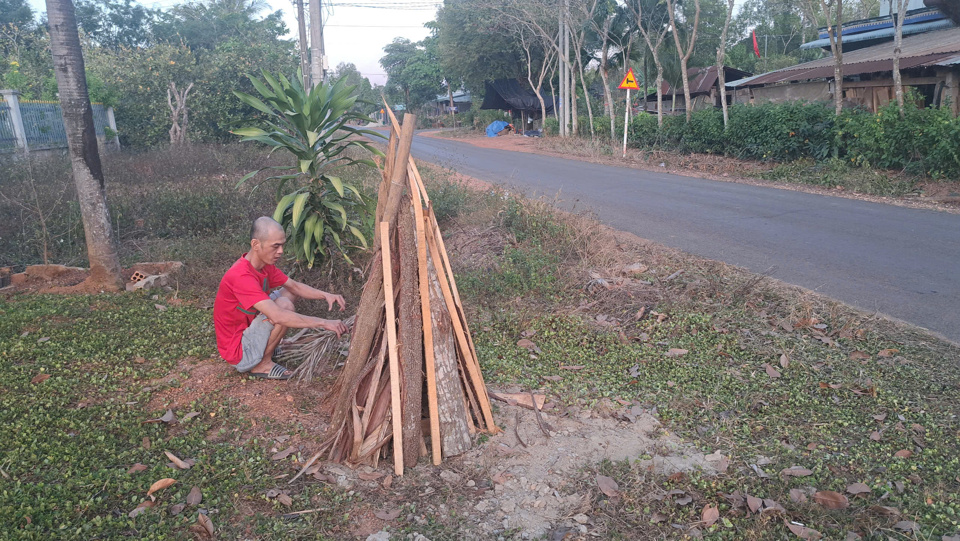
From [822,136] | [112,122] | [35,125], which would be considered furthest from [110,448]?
[112,122]

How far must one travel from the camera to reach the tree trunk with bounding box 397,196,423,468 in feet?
11.6

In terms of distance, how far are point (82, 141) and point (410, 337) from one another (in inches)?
201

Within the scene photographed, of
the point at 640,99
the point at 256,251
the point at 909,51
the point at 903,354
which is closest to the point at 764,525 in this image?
the point at 903,354

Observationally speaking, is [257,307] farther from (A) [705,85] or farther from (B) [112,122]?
(A) [705,85]

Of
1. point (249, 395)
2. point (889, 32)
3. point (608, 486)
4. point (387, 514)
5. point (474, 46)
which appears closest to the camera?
point (387, 514)

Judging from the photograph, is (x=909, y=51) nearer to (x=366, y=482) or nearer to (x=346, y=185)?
(x=346, y=185)

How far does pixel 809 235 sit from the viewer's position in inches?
353

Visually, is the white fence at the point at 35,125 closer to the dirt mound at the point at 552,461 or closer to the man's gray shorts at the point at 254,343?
the man's gray shorts at the point at 254,343

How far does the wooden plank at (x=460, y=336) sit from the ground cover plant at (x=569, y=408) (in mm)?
172

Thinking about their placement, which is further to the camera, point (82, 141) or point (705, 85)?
point (705, 85)

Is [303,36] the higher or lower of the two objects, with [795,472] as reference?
higher

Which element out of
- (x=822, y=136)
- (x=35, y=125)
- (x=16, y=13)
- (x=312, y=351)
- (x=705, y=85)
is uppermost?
(x=16, y=13)

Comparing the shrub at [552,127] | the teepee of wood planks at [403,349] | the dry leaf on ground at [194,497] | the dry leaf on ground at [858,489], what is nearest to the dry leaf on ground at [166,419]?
the dry leaf on ground at [194,497]

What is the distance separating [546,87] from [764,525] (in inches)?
1696
